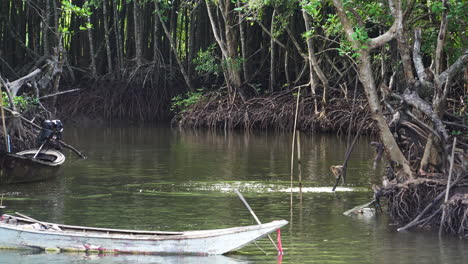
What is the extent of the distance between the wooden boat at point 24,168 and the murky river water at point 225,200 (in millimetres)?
203

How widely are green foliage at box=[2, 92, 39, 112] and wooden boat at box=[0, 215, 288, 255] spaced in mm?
6510

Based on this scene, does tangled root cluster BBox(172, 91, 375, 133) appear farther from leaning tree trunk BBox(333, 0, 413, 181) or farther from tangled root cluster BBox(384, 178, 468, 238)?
tangled root cluster BBox(384, 178, 468, 238)

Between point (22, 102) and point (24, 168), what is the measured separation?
6.95 ft

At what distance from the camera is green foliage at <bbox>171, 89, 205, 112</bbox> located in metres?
30.1

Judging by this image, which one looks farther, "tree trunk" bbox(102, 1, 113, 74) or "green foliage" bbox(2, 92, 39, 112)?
"tree trunk" bbox(102, 1, 113, 74)

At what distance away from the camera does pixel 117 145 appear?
77.4 ft

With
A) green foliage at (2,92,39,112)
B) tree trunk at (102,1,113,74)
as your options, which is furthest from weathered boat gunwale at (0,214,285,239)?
tree trunk at (102,1,113,74)

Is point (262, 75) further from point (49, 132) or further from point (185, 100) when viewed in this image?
point (49, 132)

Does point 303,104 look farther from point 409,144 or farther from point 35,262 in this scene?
point 35,262

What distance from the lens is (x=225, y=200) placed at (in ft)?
45.6

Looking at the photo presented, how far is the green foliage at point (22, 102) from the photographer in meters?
16.6

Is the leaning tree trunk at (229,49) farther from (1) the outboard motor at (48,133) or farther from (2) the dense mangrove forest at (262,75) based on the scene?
(1) the outboard motor at (48,133)


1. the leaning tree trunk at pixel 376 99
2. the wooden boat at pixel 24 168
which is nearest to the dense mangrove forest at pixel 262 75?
the leaning tree trunk at pixel 376 99

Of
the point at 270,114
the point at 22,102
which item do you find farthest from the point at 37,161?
the point at 270,114
